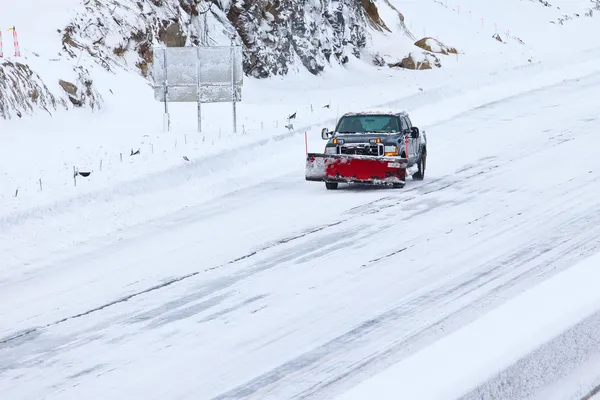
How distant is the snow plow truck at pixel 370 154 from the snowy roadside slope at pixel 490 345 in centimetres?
1114

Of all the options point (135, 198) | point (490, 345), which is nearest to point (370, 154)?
point (135, 198)

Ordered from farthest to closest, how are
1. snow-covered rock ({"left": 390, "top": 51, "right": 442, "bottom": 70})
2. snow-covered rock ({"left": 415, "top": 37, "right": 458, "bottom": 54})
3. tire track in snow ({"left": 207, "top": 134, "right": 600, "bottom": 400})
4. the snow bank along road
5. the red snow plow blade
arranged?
snow-covered rock ({"left": 415, "top": 37, "right": 458, "bottom": 54}), snow-covered rock ({"left": 390, "top": 51, "right": 442, "bottom": 70}), the red snow plow blade, the snow bank along road, tire track in snow ({"left": 207, "top": 134, "right": 600, "bottom": 400})

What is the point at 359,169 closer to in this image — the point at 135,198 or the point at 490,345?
the point at 135,198

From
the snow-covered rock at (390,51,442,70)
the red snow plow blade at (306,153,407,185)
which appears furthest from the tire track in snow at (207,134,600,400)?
the snow-covered rock at (390,51,442,70)

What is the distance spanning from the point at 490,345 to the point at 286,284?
6108 millimetres

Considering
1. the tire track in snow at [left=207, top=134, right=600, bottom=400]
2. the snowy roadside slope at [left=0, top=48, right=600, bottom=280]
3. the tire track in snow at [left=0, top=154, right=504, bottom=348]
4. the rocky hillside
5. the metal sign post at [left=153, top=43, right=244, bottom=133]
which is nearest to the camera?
the tire track in snow at [left=207, top=134, right=600, bottom=400]

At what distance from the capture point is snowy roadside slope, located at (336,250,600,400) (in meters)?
5.49

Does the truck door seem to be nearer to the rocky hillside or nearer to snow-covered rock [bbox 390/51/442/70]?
the rocky hillside

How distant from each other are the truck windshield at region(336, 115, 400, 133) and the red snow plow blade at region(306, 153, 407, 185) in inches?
42.3

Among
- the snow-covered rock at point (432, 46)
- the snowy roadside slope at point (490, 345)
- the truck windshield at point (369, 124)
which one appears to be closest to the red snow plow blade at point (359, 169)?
the truck windshield at point (369, 124)

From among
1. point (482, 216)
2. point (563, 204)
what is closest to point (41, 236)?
point (482, 216)

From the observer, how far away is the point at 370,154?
1923 cm

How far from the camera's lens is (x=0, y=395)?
8.57 metres

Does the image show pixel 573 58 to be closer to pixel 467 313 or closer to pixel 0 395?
pixel 467 313
